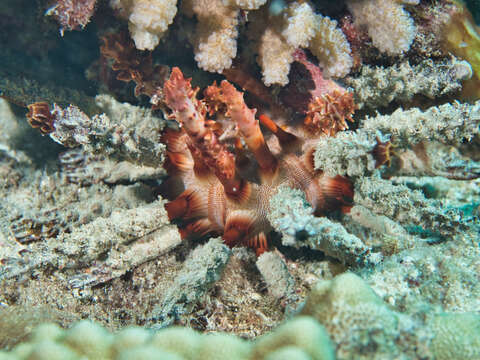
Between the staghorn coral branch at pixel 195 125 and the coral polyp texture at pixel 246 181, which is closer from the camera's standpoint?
the staghorn coral branch at pixel 195 125

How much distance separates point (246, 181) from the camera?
2.23m

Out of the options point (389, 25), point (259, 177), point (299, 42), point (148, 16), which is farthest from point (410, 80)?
point (148, 16)

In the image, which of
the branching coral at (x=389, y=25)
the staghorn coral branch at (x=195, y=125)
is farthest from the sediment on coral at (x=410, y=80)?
the staghorn coral branch at (x=195, y=125)

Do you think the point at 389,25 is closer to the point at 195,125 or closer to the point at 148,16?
the point at 195,125

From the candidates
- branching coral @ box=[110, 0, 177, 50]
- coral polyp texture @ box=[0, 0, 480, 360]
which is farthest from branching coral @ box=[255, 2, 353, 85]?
branching coral @ box=[110, 0, 177, 50]

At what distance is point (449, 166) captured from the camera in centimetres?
254

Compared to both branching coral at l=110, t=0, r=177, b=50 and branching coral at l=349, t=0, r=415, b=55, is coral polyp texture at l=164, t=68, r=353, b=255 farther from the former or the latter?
branching coral at l=349, t=0, r=415, b=55

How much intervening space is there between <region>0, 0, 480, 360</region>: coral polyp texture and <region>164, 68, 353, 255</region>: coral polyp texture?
0.01 metres

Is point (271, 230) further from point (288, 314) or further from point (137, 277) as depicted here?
point (137, 277)

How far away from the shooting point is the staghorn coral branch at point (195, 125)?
71.7 inches

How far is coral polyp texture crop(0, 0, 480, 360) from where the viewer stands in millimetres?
1926

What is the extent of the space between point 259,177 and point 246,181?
13 centimetres

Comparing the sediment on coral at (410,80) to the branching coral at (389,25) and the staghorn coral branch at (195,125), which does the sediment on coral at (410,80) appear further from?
the staghorn coral branch at (195,125)

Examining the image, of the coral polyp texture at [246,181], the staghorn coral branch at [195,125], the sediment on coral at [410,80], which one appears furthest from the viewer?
the sediment on coral at [410,80]
